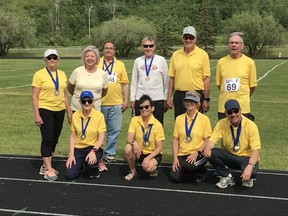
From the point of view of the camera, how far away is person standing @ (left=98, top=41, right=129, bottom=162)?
7.34 m

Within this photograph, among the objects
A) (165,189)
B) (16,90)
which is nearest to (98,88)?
(165,189)

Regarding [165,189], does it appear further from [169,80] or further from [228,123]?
[169,80]

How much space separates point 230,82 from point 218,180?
1450 millimetres

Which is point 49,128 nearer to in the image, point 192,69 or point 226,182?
point 192,69

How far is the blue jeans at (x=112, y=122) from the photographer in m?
7.50

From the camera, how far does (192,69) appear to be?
22.1 feet

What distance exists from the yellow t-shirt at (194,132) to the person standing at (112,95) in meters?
1.32

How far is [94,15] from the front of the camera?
115312 millimetres

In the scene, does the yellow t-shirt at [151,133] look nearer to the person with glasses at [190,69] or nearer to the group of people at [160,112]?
the group of people at [160,112]

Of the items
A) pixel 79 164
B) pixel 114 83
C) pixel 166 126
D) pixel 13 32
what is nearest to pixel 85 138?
pixel 79 164

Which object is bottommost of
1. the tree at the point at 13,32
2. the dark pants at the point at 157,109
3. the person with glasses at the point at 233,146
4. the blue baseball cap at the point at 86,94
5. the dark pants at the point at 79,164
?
the dark pants at the point at 79,164

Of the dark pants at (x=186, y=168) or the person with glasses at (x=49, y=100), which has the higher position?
the person with glasses at (x=49, y=100)

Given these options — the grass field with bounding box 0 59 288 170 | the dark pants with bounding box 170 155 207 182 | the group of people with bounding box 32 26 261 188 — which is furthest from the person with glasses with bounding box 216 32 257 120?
the grass field with bounding box 0 59 288 170

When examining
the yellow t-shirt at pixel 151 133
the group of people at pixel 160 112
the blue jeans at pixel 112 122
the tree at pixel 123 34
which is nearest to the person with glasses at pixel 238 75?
the group of people at pixel 160 112
